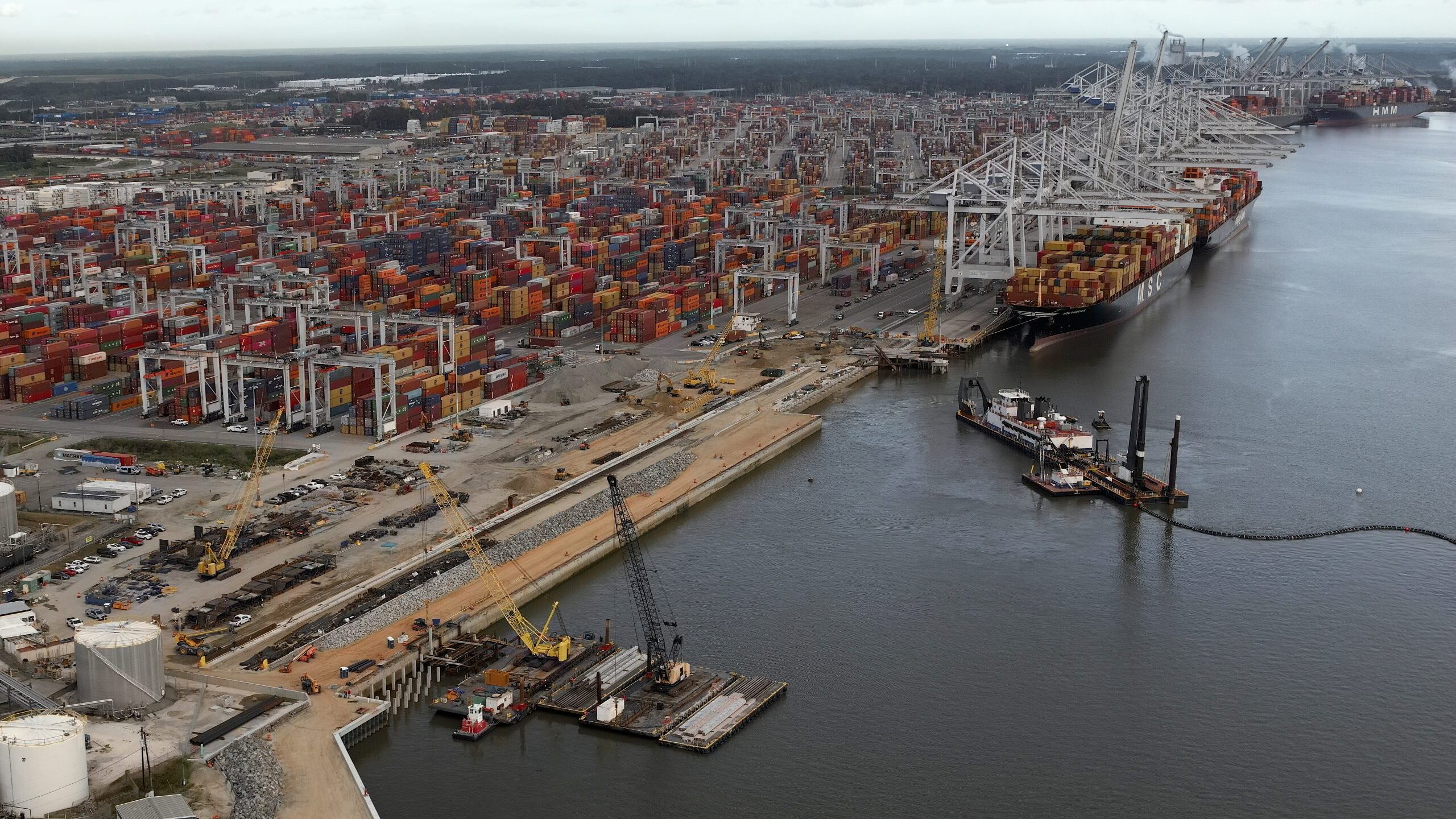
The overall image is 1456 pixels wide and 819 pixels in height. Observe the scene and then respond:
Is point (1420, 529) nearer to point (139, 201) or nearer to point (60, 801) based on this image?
point (60, 801)

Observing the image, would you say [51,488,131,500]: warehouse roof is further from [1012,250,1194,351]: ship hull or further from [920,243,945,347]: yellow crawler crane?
[1012,250,1194,351]: ship hull

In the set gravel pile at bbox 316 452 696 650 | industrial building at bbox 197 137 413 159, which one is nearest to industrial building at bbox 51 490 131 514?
gravel pile at bbox 316 452 696 650

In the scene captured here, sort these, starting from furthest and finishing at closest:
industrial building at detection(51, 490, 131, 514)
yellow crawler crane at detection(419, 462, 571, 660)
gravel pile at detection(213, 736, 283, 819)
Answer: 1. industrial building at detection(51, 490, 131, 514)
2. yellow crawler crane at detection(419, 462, 571, 660)
3. gravel pile at detection(213, 736, 283, 819)

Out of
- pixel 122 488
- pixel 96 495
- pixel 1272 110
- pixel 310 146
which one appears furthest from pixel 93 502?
pixel 1272 110

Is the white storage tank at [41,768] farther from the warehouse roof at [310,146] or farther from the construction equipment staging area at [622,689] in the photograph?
the warehouse roof at [310,146]

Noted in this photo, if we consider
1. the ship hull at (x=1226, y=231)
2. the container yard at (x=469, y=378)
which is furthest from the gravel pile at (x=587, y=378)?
the ship hull at (x=1226, y=231)
